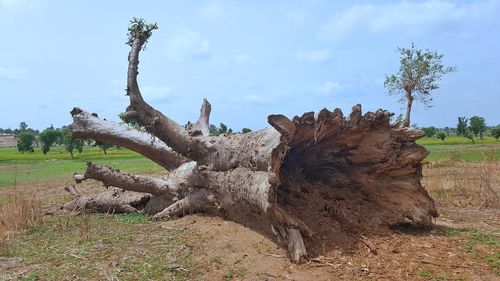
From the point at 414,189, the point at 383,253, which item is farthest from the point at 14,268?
the point at 414,189

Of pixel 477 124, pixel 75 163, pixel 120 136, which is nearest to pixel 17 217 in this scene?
pixel 120 136

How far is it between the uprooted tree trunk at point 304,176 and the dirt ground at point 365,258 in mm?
199

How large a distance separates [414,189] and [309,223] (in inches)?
67.4

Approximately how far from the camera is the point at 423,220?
21.4 feet

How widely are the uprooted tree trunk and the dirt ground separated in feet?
0.65

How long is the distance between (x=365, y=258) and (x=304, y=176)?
6.77 feet

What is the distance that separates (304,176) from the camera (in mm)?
7285

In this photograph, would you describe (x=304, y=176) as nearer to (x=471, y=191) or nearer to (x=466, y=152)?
(x=471, y=191)

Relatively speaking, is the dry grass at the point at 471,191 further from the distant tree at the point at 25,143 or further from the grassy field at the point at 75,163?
the distant tree at the point at 25,143

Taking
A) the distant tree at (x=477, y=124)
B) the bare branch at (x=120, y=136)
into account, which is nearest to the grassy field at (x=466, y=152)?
the bare branch at (x=120, y=136)

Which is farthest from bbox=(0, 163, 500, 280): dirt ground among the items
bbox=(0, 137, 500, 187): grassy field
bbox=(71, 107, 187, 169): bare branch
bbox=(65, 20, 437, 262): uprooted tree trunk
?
bbox=(0, 137, 500, 187): grassy field

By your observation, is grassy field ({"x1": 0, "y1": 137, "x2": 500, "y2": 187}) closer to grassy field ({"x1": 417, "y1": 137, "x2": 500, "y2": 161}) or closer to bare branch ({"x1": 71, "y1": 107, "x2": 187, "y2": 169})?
grassy field ({"x1": 417, "y1": 137, "x2": 500, "y2": 161})

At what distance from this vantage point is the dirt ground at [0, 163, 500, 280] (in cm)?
499

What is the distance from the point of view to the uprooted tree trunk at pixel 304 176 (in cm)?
586
